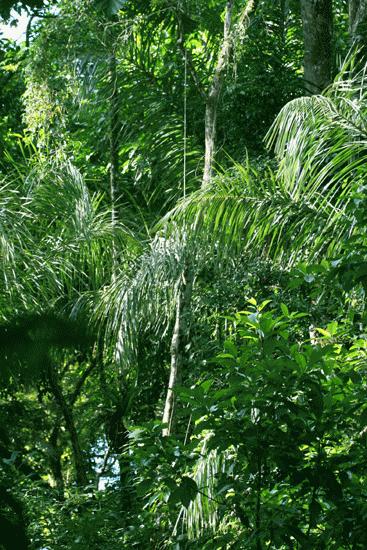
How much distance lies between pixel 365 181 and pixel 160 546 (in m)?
2.79

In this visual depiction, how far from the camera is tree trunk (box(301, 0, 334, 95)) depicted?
8719mm

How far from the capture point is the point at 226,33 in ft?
26.1

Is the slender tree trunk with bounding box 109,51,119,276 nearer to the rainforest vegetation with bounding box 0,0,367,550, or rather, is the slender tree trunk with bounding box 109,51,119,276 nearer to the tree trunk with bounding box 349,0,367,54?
the rainforest vegetation with bounding box 0,0,367,550

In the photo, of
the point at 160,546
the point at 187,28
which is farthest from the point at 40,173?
the point at 160,546

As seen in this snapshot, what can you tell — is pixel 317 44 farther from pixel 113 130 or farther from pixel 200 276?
pixel 200 276

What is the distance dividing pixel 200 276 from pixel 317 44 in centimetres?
232

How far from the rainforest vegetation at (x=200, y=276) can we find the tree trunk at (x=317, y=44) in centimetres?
2

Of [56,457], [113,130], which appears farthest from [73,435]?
[113,130]

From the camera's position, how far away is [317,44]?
875 centimetres

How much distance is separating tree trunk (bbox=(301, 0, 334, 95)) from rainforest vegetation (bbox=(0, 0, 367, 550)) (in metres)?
0.02

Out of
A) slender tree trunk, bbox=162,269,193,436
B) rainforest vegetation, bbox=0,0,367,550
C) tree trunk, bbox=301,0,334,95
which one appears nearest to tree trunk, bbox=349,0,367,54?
rainforest vegetation, bbox=0,0,367,550

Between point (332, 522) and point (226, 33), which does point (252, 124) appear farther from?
point (332, 522)

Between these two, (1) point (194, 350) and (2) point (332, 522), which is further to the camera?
(1) point (194, 350)

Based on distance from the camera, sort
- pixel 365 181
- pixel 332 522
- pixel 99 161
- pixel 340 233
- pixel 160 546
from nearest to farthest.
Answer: pixel 332 522, pixel 365 181, pixel 340 233, pixel 160 546, pixel 99 161
